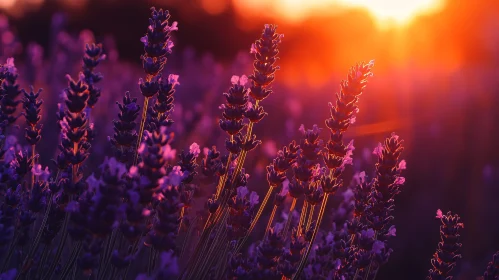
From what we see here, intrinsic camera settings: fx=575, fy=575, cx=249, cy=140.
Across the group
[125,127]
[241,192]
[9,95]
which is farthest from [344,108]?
[9,95]

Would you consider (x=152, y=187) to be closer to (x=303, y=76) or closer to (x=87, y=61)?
(x=87, y=61)

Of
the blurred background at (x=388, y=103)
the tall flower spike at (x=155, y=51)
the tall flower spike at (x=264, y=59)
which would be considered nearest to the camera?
the tall flower spike at (x=155, y=51)

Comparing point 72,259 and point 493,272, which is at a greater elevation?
point 493,272

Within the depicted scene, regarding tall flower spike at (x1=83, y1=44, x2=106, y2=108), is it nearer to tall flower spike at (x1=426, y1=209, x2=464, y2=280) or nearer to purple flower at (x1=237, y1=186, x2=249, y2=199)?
purple flower at (x1=237, y1=186, x2=249, y2=199)

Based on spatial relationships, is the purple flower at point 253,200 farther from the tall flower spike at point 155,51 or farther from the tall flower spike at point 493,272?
the tall flower spike at point 493,272

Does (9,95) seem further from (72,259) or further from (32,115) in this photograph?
(72,259)

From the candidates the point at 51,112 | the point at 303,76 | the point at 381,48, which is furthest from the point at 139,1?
the point at 51,112

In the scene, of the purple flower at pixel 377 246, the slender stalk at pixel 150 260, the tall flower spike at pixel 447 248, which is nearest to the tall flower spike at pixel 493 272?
the tall flower spike at pixel 447 248

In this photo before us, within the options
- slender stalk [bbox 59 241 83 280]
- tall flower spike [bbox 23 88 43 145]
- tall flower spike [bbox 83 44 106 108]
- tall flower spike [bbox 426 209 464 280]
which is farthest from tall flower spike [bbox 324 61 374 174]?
tall flower spike [bbox 23 88 43 145]

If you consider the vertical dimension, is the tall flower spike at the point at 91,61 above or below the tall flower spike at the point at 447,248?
above

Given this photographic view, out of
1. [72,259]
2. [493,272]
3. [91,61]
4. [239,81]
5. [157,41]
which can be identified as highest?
[157,41]

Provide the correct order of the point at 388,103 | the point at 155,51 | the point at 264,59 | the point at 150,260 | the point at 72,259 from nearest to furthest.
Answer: the point at 72,259 → the point at 150,260 → the point at 155,51 → the point at 264,59 → the point at 388,103

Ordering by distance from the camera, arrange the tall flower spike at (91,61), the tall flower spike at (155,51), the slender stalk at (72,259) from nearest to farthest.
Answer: the tall flower spike at (91,61) < the slender stalk at (72,259) < the tall flower spike at (155,51)

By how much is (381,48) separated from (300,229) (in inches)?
617
